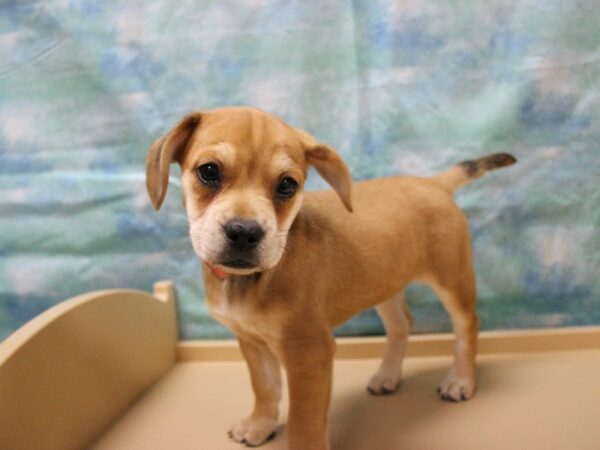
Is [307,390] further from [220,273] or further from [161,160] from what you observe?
[161,160]

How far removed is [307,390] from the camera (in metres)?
1.46

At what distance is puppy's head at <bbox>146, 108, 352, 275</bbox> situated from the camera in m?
1.26

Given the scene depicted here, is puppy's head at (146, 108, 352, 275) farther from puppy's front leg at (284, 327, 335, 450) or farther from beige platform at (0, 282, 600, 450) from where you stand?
beige platform at (0, 282, 600, 450)

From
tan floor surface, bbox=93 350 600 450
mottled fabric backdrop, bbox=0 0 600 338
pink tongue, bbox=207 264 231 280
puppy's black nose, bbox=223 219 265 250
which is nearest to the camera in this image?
puppy's black nose, bbox=223 219 265 250

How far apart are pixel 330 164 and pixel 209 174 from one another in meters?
0.30

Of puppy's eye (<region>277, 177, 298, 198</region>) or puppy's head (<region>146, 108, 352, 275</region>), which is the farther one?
puppy's eye (<region>277, 177, 298, 198</region>)

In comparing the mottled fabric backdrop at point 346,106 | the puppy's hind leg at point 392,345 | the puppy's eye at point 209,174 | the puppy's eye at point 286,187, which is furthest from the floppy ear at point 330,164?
the mottled fabric backdrop at point 346,106

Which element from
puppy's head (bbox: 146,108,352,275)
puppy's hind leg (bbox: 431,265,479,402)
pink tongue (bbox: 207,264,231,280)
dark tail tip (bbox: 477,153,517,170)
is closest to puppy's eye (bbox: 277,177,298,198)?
puppy's head (bbox: 146,108,352,275)

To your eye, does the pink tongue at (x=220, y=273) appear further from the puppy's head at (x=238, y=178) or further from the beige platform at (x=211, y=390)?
the beige platform at (x=211, y=390)

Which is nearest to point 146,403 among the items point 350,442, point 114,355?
point 114,355

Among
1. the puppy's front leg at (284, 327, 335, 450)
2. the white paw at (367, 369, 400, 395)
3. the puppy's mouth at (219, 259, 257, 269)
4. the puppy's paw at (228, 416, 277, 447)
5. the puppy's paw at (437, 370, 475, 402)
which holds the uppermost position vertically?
the puppy's mouth at (219, 259, 257, 269)

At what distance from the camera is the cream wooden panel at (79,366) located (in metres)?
1.49

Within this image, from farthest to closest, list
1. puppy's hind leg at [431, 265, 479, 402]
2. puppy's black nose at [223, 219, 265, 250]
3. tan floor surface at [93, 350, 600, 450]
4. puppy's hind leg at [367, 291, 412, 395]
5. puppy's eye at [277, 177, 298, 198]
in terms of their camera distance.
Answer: puppy's hind leg at [367, 291, 412, 395] → puppy's hind leg at [431, 265, 479, 402] → tan floor surface at [93, 350, 600, 450] → puppy's eye at [277, 177, 298, 198] → puppy's black nose at [223, 219, 265, 250]

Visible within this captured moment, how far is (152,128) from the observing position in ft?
7.29
